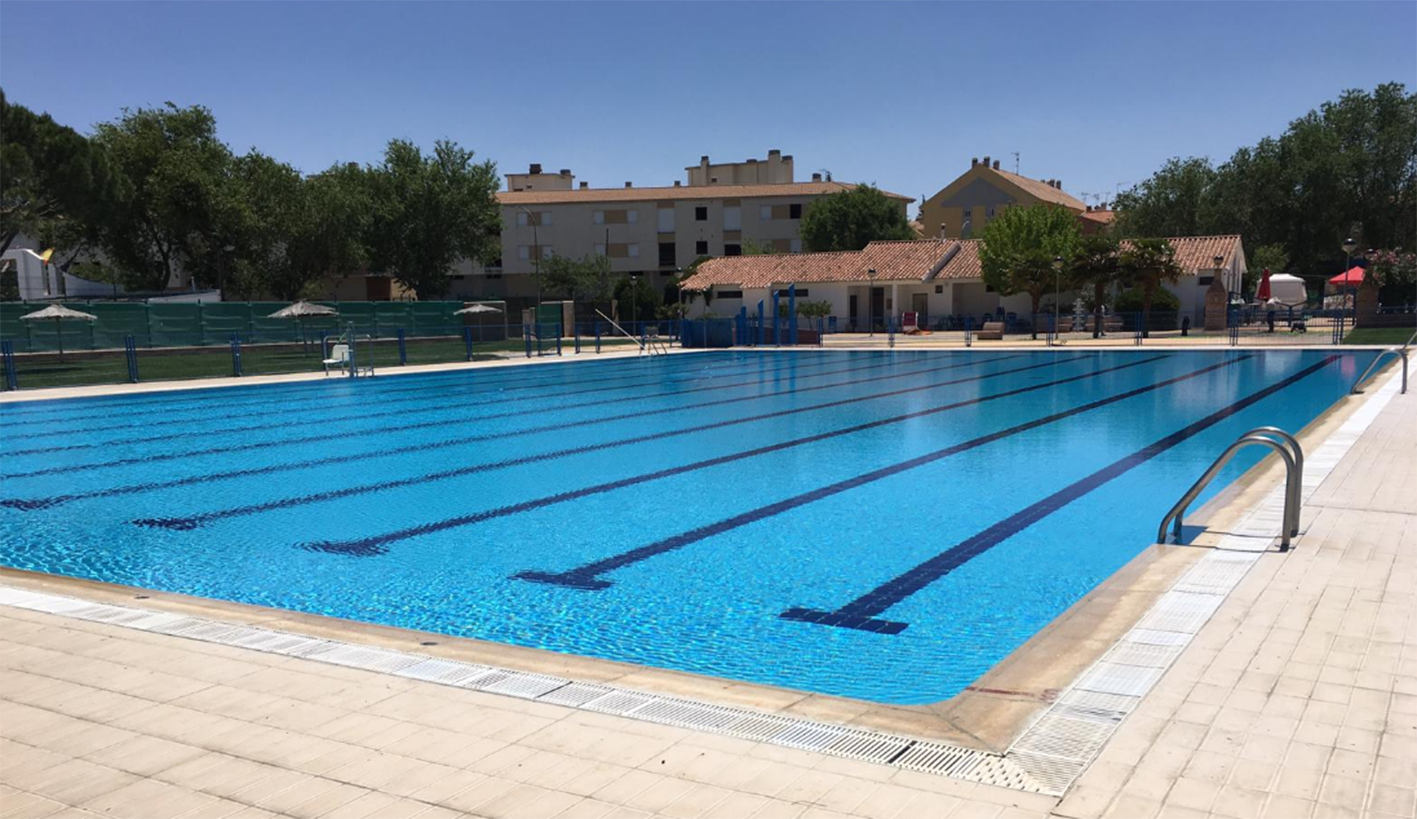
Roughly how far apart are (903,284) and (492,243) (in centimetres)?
2433

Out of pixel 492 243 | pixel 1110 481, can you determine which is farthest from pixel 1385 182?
pixel 1110 481

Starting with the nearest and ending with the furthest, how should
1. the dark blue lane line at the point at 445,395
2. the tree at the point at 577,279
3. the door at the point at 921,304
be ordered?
the dark blue lane line at the point at 445,395 < the door at the point at 921,304 < the tree at the point at 577,279

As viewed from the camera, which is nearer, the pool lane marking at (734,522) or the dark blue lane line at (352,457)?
the pool lane marking at (734,522)

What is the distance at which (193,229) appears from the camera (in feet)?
145

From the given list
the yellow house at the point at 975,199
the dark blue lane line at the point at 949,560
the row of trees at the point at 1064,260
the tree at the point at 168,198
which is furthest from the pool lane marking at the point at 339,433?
the yellow house at the point at 975,199

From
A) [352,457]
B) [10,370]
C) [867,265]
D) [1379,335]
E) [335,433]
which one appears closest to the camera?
[352,457]

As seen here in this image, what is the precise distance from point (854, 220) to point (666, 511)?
5345 centimetres

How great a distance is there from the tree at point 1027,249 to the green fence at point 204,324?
20635mm

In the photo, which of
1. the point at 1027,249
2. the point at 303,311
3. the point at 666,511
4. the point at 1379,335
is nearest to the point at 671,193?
the point at 1027,249

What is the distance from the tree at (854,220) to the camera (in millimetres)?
60062

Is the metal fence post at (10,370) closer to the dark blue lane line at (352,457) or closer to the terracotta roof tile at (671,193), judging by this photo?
the dark blue lane line at (352,457)

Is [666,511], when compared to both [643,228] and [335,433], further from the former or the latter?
[643,228]

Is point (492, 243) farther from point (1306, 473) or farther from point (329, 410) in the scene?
point (1306, 473)

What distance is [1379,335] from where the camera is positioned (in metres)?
29.5
